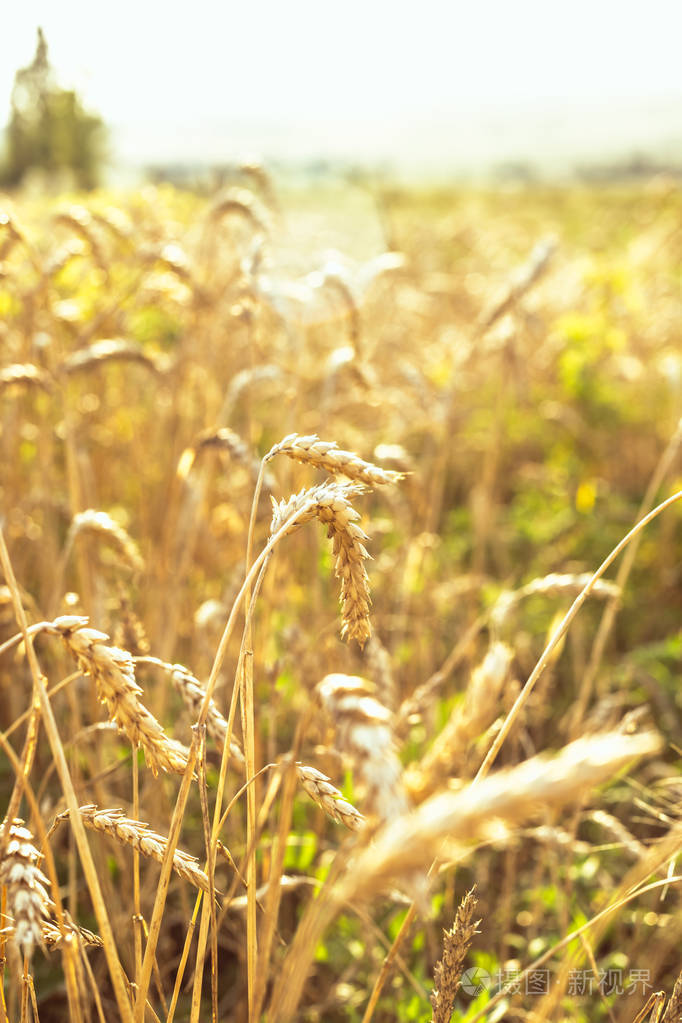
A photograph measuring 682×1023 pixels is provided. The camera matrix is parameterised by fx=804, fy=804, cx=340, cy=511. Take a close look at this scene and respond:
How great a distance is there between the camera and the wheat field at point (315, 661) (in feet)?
2.70

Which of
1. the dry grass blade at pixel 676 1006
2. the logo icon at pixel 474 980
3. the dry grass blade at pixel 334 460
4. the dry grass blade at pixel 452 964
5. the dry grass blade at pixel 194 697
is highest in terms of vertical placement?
the dry grass blade at pixel 334 460

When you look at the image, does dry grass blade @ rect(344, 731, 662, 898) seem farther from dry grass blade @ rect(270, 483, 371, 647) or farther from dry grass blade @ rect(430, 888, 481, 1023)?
dry grass blade @ rect(430, 888, 481, 1023)

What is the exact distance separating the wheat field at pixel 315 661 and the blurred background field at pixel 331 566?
0.06 ft

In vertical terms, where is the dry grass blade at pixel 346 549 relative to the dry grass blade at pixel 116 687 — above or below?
above

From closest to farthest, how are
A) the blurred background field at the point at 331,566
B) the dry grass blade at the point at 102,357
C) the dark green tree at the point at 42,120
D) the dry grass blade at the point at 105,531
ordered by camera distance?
the dry grass blade at the point at 105,531
the blurred background field at the point at 331,566
the dark green tree at the point at 42,120
the dry grass blade at the point at 102,357

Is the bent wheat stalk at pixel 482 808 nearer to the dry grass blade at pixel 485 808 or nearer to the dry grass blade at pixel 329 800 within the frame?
the dry grass blade at pixel 485 808

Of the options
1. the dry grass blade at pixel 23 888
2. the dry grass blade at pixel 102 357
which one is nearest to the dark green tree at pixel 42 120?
the dry grass blade at pixel 102 357

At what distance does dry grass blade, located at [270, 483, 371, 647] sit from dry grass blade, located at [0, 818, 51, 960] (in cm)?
36

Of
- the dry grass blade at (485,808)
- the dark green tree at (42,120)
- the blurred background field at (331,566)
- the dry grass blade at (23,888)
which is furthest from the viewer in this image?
the dark green tree at (42,120)

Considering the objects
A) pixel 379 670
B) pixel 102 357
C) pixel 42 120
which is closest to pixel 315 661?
pixel 379 670

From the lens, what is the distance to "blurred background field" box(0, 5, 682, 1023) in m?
1.57

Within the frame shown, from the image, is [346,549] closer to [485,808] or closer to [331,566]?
[331,566]

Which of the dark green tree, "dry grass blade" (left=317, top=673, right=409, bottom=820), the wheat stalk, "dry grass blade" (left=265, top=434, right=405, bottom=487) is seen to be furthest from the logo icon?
the dark green tree

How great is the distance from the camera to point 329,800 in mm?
870
